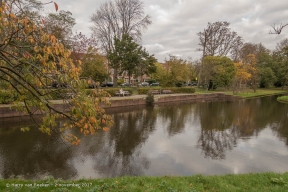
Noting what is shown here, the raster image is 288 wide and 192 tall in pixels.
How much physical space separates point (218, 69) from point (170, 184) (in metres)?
34.9

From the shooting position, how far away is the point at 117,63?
3066cm

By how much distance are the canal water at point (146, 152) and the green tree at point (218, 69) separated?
2514 centimetres

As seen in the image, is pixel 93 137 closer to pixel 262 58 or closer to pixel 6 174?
pixel 6 174

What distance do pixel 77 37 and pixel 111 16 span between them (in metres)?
9.49

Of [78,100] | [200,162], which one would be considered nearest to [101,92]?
[78,100]

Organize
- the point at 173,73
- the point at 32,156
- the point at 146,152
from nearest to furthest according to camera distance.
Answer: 1. the point at 32,156
2. the point at 146,152
3. the point at 173,73

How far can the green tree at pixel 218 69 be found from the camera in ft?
→ 120

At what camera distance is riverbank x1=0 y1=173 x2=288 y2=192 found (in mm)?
4594

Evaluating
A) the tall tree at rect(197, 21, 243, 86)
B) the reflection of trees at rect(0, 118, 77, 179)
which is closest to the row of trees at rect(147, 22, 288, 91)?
the tall tree at rect(197, 21, 243, 86)

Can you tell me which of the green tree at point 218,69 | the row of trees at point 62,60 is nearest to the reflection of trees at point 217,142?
the row of trees at point 62,60

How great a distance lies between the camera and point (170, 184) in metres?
4.92

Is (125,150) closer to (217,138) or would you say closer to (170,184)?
(170,184)

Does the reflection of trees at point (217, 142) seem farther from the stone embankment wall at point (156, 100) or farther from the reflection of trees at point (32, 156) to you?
the stone embankment wall at point (156, 100)

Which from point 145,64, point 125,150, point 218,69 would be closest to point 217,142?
point 125,150
